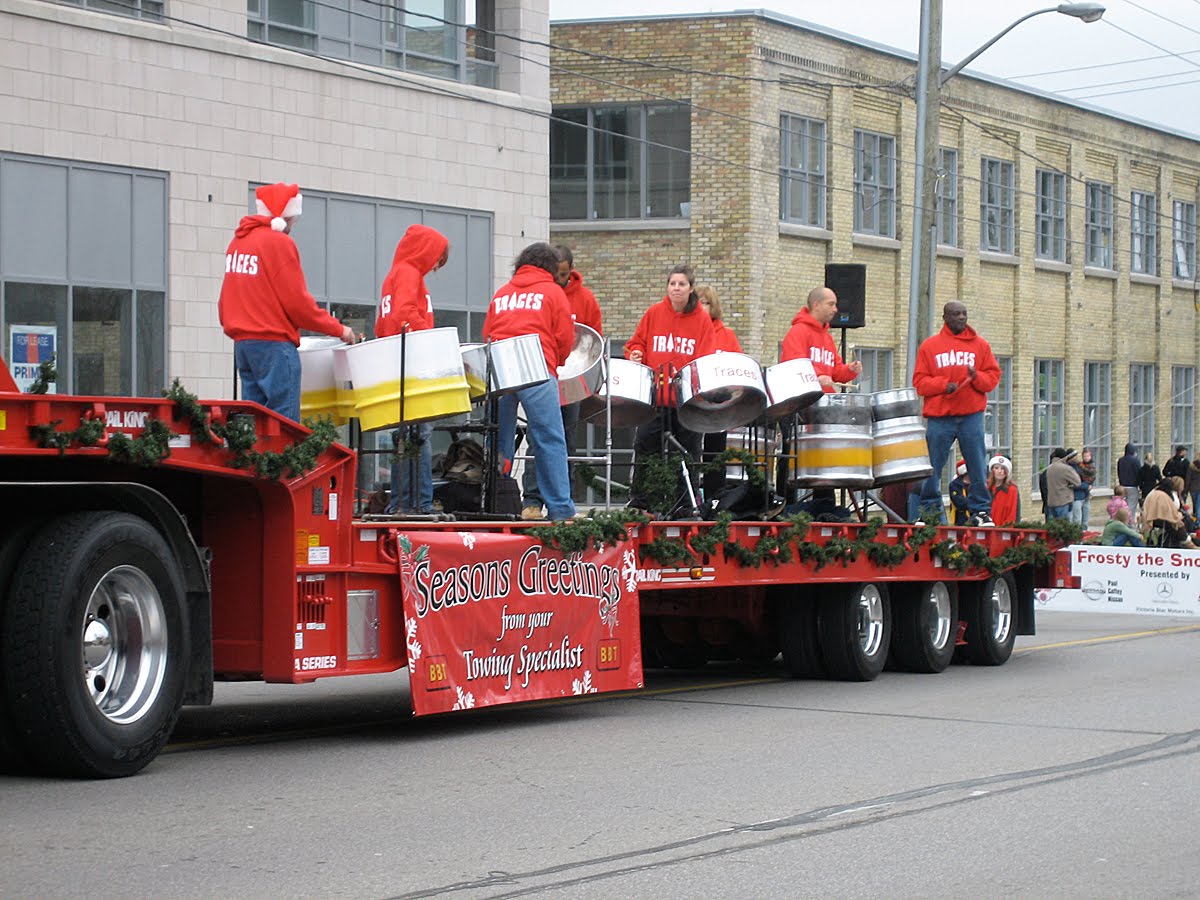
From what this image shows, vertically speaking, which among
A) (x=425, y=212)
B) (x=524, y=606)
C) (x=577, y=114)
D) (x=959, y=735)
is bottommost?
(x=959, y=735)

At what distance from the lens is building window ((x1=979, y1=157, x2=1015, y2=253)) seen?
129 ft

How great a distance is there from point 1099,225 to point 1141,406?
16.1 ft

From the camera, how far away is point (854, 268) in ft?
69.2

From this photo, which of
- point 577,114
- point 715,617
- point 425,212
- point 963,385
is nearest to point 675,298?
point 715,617

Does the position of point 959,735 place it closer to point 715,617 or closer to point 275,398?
point 715,617

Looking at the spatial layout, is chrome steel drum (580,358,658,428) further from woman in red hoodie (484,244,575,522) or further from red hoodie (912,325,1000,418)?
red hoodie (912,325,1000,418)

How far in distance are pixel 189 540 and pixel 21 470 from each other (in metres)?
0.90

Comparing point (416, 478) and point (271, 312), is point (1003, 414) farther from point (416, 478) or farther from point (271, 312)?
point (271, 312)

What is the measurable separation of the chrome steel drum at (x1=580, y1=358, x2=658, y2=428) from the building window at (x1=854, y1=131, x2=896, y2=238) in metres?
23.6

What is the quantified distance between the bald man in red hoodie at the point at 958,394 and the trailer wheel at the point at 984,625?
1.82 ft

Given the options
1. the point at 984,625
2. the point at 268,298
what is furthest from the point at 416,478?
the point at 984,625

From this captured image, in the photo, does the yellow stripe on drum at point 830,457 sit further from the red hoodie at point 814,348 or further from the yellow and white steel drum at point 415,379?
the yellow and white steel drum at point 415,379

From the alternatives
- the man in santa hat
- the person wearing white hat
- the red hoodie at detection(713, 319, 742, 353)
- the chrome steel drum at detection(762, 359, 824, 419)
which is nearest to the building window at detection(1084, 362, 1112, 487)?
the person wearing white hat

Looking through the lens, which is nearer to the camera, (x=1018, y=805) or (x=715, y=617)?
(x=1018, y=805)
